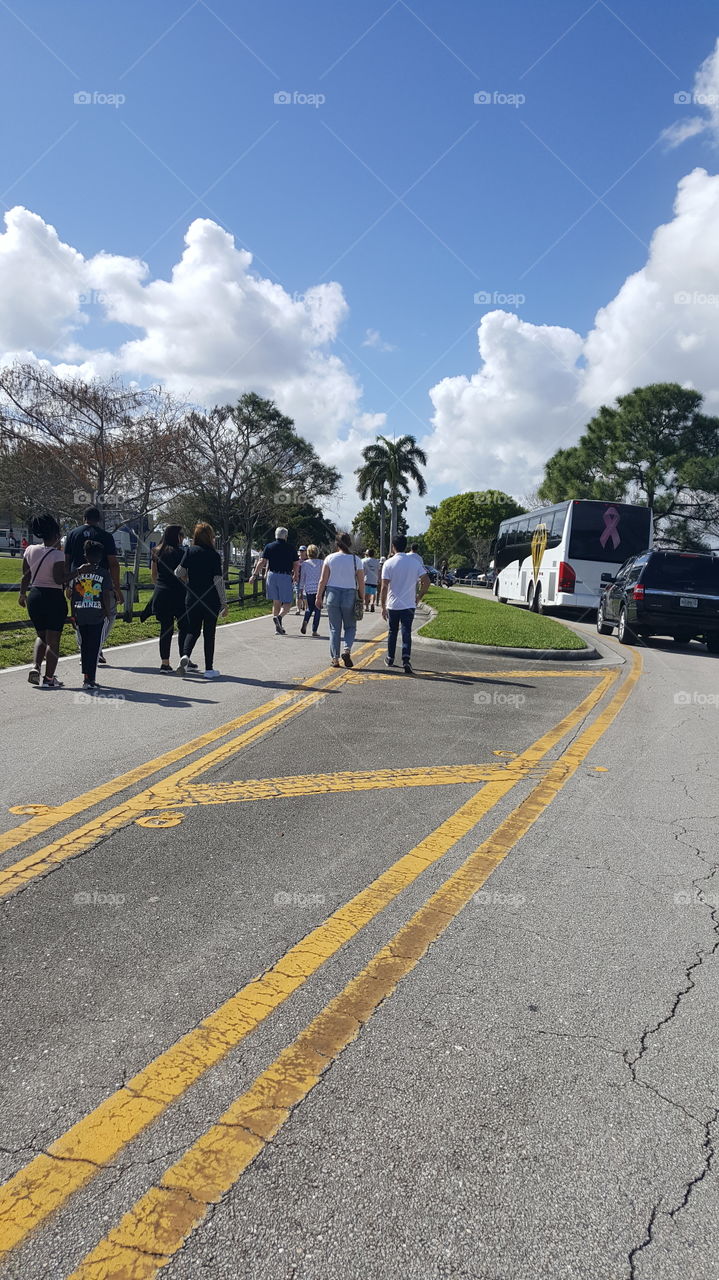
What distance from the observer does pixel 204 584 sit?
9680mm

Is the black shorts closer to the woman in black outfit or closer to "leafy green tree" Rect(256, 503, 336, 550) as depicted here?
Result: the woman in black outfit

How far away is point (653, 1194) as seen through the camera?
6.57 feet

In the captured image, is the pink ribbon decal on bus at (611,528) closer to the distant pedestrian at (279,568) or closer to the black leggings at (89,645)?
the distant pedestrian at (279,568)

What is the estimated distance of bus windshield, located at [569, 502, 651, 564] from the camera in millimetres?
22547

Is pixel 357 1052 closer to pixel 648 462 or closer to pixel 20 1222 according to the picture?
pixel 20 1222

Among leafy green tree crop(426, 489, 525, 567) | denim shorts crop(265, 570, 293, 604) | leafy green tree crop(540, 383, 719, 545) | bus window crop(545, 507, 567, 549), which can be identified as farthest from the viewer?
leafy green tree crop(426, 489, 525, 567)

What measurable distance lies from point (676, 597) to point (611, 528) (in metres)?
8.11

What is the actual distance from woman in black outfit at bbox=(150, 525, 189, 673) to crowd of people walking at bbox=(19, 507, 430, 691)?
1cm

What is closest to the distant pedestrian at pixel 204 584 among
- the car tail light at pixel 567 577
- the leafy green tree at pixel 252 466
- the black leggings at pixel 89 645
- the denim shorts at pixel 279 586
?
the black leggings at pixel 89 645

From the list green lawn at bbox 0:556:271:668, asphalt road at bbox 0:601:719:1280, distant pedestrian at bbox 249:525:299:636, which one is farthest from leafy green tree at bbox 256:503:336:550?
asphalt road at bbox 0:601:719:1280

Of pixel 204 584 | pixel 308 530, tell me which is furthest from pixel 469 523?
pixel 204 584

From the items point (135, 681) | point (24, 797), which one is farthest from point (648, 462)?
point (24, 797)

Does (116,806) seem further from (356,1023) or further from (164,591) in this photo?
(164,591)

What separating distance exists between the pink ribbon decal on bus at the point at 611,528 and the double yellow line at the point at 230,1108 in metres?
20.1
